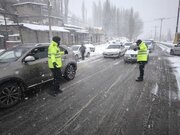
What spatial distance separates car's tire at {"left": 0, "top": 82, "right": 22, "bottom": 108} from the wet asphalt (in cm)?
22

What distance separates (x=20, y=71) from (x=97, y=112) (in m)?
2.89

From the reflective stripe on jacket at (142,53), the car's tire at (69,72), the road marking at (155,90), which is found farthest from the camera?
the reflective stripe on jacket at (142,53)

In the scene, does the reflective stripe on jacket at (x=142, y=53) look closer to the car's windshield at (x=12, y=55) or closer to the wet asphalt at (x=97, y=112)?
the wet asphalt at (x=97, y=112)

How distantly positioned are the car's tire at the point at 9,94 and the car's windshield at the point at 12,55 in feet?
3.30

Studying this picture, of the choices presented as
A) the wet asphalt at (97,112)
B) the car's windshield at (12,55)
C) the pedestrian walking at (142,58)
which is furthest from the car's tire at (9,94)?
the pedestrian walking at (142,58)

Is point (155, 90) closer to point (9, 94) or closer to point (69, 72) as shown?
point (69, 72)

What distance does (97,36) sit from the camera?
5666 centimetres

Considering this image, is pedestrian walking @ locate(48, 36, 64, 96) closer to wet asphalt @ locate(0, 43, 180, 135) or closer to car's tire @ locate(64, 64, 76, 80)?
wet asphalt @ locate(0, 43, 180, 135)

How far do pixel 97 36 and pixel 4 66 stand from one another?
174 ft

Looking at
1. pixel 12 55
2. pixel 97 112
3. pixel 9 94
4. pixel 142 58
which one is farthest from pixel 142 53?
pixel 9 94

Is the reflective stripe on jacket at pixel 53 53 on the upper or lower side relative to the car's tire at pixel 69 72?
upper

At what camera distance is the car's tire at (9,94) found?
4871 mm

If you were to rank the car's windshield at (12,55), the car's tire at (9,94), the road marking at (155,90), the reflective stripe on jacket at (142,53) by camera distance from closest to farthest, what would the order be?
the car's tire at (9,94)
the car's windshield at (12,55)
the road marking at (155,90)
the reflective stripe on jacket at (142,53)

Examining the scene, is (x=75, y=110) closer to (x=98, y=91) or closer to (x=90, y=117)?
(x=90, y=117)
